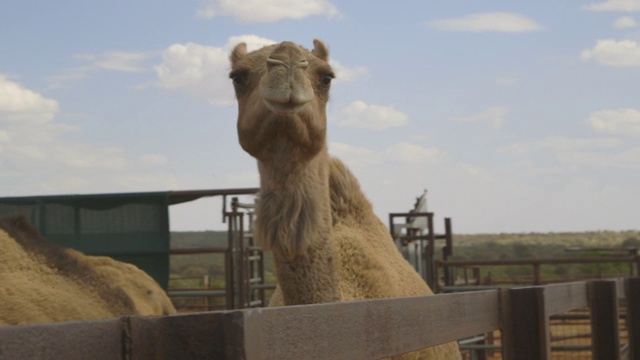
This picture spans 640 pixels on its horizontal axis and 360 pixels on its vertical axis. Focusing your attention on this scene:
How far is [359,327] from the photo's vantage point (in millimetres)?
1896

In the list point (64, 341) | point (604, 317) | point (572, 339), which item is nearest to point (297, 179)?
point (604, 317)

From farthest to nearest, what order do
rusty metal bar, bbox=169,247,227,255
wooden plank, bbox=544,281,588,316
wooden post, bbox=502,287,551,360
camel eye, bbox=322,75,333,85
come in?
1. rusty metal bar, bbox=169,247,227,255
2. camel eye, bbox=322,75,333,85
3. wooden plank, bbox=544,281,588,316
4. wooden post, bbox=502,287,551,360

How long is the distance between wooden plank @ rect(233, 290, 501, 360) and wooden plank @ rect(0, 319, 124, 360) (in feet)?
0.60

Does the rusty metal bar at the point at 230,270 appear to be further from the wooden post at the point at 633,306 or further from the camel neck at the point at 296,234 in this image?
the camel neck at the point at 296,234

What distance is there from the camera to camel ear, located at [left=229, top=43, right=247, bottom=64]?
14.8ft

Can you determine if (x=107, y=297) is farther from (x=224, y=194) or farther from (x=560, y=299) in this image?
(x=224, y=194)

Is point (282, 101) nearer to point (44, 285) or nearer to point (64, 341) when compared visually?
point (44, 285)

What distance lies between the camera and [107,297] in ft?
18.7

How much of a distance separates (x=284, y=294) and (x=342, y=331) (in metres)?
2.34

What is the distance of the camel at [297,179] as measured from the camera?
150 inches

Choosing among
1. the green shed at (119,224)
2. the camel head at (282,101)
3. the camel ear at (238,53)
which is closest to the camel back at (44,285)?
the camel head at (282,101)

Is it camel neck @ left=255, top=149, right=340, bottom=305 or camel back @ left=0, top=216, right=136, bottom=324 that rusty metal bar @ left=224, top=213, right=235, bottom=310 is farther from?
camel neck @ left=255, top=149, right=340, bottom=305

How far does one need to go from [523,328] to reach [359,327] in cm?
142

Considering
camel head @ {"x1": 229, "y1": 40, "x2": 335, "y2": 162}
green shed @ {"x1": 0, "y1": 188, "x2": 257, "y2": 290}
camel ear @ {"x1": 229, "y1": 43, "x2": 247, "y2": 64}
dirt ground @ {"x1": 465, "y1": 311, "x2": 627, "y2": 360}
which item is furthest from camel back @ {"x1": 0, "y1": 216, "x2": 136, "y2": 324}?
dirt ground @ {"x1": 465, "y1": 311, "x2": 627, "y2": 360}
